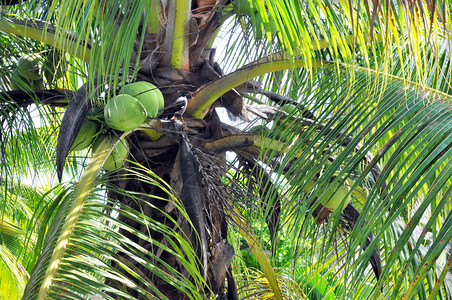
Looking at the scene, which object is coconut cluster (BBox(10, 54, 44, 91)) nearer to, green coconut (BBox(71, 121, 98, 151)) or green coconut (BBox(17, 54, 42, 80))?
green coconut (BBox(17, 54, 42, 80))

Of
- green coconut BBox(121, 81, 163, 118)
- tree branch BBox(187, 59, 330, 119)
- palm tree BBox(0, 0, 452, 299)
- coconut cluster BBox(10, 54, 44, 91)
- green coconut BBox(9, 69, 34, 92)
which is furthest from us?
coconut cluster BBox(10, 54, 44, 91)

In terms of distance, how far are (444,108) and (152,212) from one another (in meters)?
1.21

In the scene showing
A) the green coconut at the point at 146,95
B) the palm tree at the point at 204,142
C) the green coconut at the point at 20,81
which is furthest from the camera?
the green coconut at the point at 20,81

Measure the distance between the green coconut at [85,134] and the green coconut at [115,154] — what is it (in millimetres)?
34

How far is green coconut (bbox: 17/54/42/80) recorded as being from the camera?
8.23 feet

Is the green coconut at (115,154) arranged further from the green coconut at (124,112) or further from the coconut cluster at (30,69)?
the coconut cluster at (30,69)

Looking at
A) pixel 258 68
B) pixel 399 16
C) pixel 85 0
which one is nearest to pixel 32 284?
pixel 85 0

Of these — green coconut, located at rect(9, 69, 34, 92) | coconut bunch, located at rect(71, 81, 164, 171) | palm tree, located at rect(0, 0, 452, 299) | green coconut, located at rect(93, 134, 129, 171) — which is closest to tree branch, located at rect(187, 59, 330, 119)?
palm tree, located at rect(0, 0, 452, 299)

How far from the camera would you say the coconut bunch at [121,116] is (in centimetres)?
185

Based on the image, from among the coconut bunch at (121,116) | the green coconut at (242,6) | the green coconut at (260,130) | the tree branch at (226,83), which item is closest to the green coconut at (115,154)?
the coconut bunch at (121,116)

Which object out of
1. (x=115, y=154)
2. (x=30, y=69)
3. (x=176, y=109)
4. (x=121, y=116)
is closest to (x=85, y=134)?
(x=115, y=154)

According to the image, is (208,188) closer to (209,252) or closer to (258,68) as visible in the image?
(209,252)

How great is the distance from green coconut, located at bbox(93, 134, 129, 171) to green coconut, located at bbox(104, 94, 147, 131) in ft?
0.54

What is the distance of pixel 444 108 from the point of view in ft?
5.62
